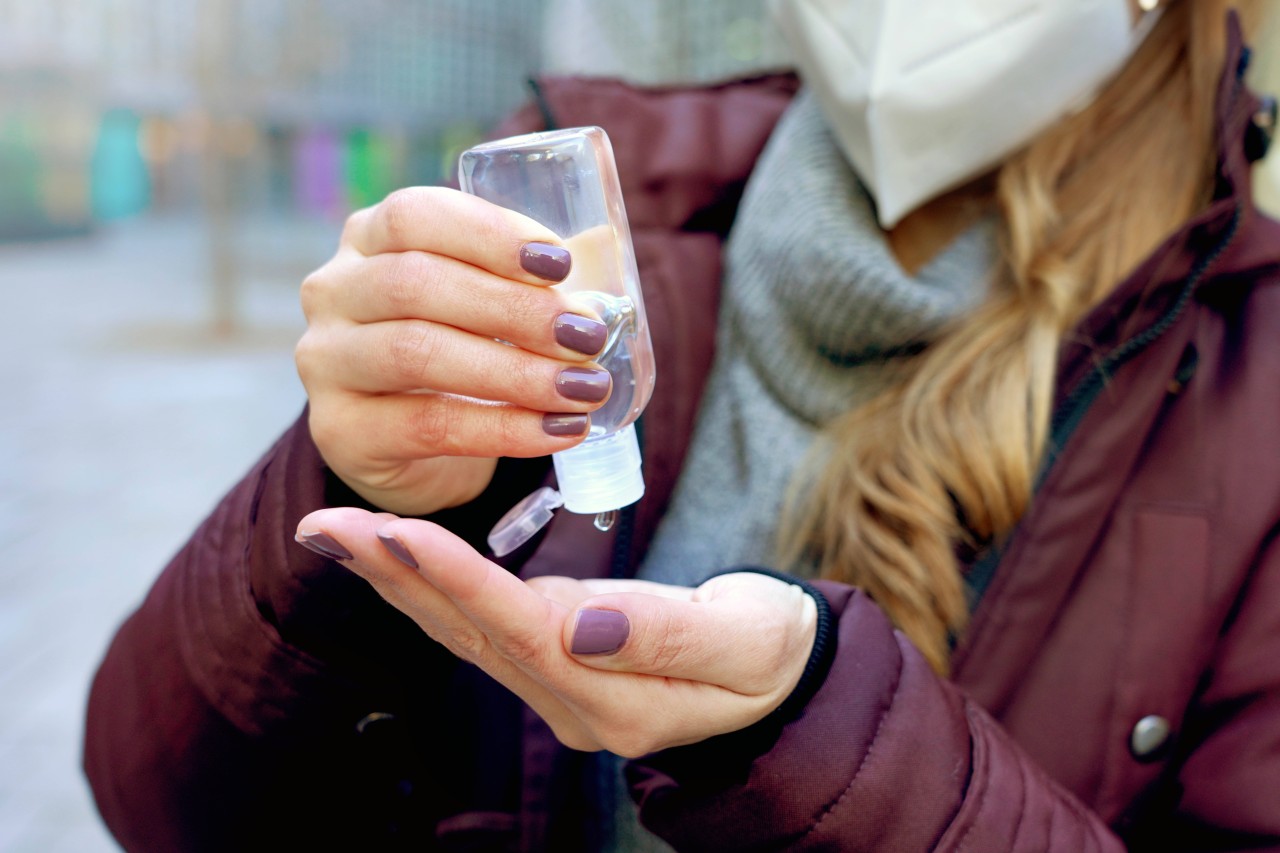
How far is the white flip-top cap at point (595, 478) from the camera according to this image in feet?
2.52

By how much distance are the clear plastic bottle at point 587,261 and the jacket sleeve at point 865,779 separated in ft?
0.76

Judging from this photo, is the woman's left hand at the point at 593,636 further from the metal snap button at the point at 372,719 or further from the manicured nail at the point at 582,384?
the metal snap button at the point at 372,719

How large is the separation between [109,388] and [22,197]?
7748mm

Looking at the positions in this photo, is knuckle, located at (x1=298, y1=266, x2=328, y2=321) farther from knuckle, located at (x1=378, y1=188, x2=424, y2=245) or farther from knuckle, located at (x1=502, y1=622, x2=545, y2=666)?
knuckle, located at (x1=502, y1=622, x2=545, y2=666)

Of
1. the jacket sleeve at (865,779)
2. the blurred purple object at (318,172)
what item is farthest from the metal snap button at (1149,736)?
the blurred purple object at (318,172)

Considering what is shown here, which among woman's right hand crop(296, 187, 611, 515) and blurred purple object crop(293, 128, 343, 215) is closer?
woman's right hand crop(296, 187, 611, 515)

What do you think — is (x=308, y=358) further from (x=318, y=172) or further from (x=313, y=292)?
(x=318, y=172)

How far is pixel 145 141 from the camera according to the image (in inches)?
668

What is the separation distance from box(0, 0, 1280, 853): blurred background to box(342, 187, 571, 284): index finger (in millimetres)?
590

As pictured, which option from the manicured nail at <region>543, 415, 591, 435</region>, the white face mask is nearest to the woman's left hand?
the manicured nail at <region>543, 415, 591, 435</region>

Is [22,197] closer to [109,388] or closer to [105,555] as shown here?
[109,388]

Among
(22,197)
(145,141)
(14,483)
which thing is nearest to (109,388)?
(14,483)

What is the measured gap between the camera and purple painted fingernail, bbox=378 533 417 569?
1.92 feet

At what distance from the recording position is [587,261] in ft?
2.38
